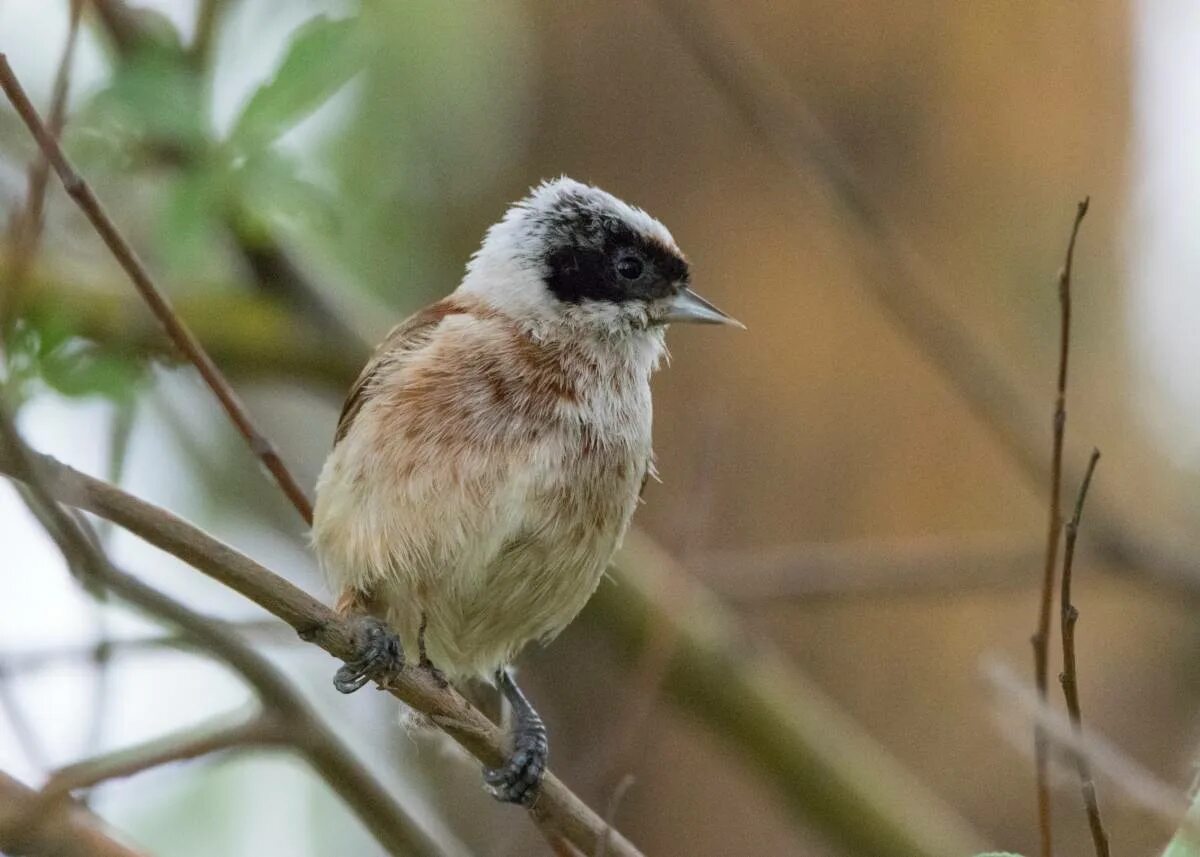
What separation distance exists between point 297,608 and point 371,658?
2.27ft

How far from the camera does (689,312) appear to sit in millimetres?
5012

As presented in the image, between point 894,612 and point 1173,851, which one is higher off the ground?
point 894,612

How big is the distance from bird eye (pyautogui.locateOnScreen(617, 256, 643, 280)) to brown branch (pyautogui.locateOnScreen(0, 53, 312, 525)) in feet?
4.64

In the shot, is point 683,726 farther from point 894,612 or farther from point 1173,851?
point 1173,851

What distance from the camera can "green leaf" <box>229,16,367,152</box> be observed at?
3.54 metres

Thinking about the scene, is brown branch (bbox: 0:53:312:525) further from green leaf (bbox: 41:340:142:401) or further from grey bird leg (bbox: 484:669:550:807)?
grey bird leg (bbox: 484:669:550:807)

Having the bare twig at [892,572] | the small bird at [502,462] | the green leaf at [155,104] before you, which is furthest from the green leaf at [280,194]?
the bare twig at [892,572]

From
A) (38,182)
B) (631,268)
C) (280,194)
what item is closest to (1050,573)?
(280,194)

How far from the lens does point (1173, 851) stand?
2.50 metres

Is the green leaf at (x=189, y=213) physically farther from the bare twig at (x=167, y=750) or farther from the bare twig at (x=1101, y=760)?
the bare twig at (x=1101, y=760)

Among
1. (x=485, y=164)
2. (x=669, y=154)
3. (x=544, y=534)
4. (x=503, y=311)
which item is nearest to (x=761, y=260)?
(x=669, y=154)

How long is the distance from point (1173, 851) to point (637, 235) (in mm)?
3023

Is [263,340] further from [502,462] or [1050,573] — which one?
[1050,573]

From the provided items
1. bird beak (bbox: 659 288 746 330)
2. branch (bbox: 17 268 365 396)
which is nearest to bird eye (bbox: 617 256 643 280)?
bird beak (bbox: 659 288 746 330)
